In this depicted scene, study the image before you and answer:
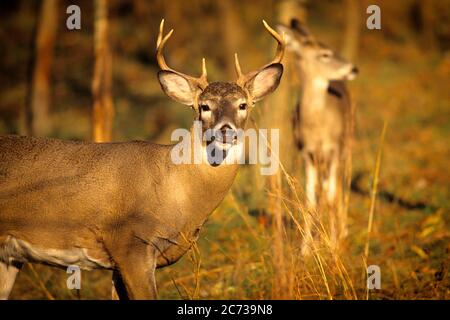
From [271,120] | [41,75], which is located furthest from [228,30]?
[271,120]

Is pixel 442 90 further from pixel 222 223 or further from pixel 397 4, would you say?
pixel 222 223

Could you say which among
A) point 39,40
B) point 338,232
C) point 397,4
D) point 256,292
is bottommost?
point 256,292

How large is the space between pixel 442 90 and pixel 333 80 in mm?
7157

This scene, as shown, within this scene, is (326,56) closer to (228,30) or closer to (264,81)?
(264,81)

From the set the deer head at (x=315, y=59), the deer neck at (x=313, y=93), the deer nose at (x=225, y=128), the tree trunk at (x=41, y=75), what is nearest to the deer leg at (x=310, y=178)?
the deer neck at (x=313, y=93)

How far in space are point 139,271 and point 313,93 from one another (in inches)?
215

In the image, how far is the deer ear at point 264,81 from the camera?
5.30 metres

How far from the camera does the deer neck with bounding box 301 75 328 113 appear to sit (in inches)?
366

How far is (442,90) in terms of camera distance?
15.9 meters

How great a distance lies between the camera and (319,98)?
9383 millimetres

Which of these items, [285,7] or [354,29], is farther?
[354,29]

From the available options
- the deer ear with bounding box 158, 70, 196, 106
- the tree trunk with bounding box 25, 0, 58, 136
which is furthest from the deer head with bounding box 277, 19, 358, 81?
the tree trunk with bounding box 25, 0, 58, 136

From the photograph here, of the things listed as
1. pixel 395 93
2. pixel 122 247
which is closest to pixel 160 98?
pixel 395 93

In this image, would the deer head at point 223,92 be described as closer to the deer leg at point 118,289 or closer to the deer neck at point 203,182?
the deer neck at point 203,182
